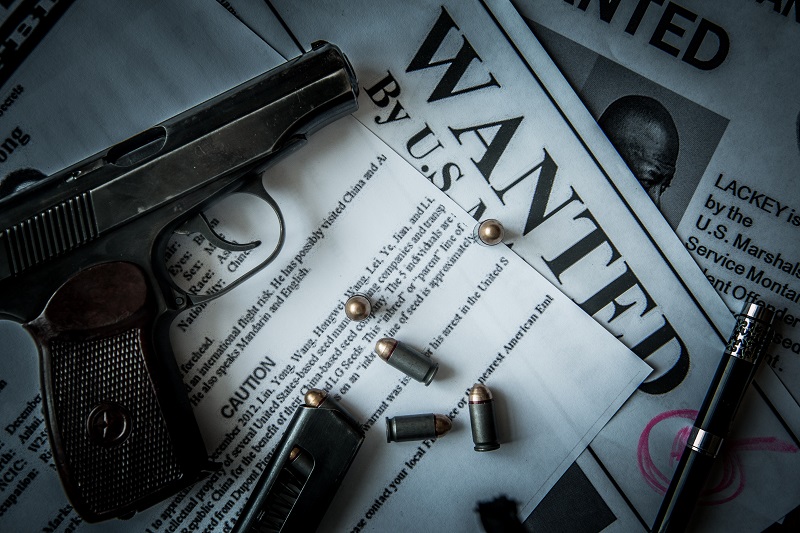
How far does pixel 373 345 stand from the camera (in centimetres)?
68

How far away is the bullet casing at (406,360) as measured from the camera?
2.12 ft

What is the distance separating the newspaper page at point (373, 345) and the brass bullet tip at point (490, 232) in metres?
0.03

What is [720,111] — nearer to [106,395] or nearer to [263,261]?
[263,261]

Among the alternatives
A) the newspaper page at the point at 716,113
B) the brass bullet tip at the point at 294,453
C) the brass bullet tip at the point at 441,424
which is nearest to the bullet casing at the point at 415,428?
the brass bullet tip at the point at 441,424

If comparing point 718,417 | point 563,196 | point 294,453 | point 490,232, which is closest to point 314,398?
point 294,453

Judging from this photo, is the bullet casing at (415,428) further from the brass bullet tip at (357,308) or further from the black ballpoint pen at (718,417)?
the black ballpoint pen at (718,417)

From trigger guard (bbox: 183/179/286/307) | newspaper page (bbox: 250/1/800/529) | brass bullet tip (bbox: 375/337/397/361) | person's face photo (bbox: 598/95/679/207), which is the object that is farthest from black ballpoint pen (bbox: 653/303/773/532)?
trigger guard (bbox: 183/179/286/307)

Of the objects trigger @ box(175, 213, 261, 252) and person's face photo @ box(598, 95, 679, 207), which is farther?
person's face photo @ box(598, 95, 679, 207)

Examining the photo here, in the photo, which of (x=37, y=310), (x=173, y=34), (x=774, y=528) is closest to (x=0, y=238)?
(x=37, y=310)

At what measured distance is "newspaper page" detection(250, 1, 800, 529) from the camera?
683 millimetres

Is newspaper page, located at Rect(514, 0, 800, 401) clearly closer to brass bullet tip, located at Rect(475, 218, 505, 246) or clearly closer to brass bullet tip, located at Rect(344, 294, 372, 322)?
brass bullet tip, located at Rect(475, 218, 505, 246)

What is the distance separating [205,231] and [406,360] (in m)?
0.31

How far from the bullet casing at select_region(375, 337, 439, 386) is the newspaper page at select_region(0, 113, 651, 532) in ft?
0.10

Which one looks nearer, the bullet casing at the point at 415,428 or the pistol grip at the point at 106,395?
the pistol grip at the point at 106,395
